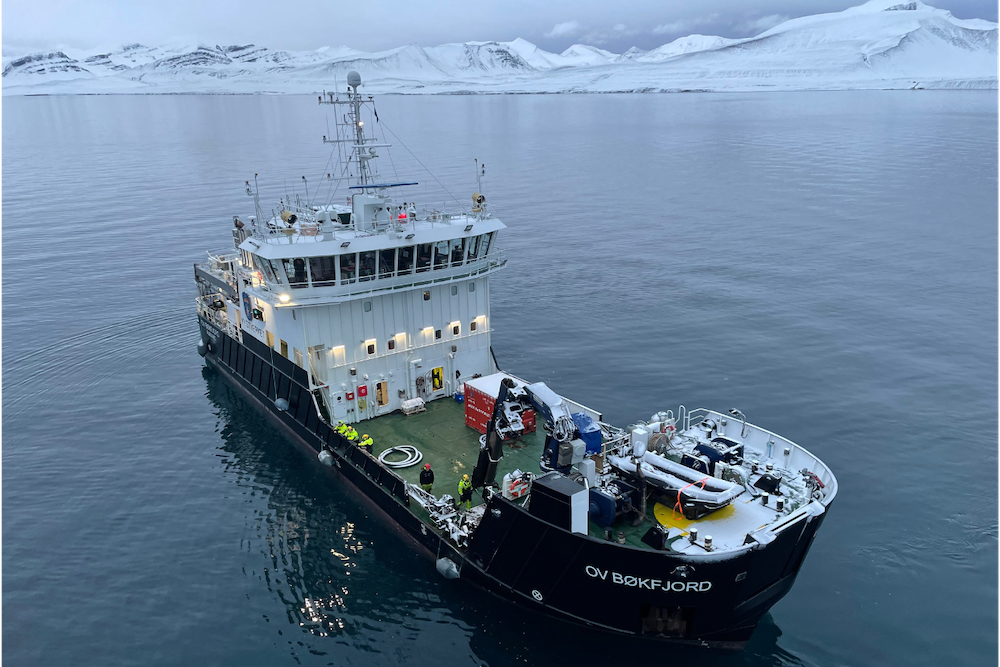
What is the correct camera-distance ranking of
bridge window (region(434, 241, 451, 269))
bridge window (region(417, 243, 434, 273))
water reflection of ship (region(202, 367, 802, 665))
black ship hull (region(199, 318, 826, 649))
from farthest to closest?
1. bridge window (region(434, 241, 451, 269))
2. bridge window (region(417, 243, 434, 273))
3. water reflection of ship (region(202, 367, 802, 665))
4. black ship hull (region(199, 318, 826, 649))

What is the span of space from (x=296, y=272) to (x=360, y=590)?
383 inches

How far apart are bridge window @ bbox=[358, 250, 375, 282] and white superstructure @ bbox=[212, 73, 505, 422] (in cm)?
3

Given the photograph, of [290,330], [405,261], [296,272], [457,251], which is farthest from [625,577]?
[290,330]

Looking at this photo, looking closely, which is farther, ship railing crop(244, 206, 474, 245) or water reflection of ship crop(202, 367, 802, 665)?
ship railing crop(244, 206, 474, 245)

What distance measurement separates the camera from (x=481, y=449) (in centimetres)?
1927

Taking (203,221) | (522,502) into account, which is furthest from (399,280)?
(203,221)

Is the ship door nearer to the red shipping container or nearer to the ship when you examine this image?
the ship

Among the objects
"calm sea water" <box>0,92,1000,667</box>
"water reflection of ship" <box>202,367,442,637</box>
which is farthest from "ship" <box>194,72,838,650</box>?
"calm sea water" <box>0,92,1000,667</box>

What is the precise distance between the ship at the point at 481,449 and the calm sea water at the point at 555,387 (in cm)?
149

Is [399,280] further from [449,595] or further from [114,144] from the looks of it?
[114,144]

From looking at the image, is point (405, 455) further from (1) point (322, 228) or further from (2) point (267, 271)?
(1) point (322, 228)

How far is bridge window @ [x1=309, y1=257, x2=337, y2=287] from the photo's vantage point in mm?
20984

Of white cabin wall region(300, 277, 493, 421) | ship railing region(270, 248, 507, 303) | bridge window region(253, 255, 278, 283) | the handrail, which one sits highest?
the handrail

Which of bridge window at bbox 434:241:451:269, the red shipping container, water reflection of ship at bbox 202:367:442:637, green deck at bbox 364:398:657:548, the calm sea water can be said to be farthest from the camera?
bridge window at bbox 434:241:451:269
